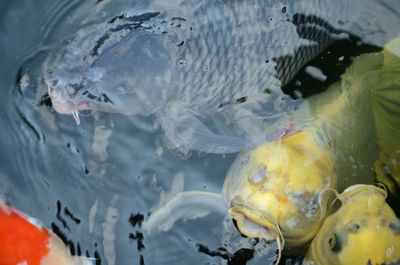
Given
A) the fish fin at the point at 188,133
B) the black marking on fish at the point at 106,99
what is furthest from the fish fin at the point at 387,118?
the black marking on fish at the point at 106,99

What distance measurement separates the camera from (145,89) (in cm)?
214

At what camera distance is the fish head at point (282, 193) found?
182 cm

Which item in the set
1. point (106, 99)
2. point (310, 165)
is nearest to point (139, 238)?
point (106, 99)

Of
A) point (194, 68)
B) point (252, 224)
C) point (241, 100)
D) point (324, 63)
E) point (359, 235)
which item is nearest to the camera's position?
point (359, 235)

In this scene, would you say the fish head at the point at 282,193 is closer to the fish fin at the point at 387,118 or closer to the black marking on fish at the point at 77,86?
the fish fin at the point at 387,118

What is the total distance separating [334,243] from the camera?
5.90 feet

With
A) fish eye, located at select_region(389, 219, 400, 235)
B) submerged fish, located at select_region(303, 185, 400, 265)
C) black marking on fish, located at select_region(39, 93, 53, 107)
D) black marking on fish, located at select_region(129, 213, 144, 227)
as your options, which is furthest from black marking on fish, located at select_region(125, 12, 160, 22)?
fish eye, located at select_region(389, 219, 400, 235)

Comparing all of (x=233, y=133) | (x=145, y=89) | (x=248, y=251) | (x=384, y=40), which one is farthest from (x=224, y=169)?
(x=384, y=40)

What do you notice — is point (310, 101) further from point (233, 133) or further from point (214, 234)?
point (214, 234)

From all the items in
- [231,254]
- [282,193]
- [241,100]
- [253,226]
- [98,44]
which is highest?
[98,44]

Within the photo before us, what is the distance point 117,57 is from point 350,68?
4.33 feet

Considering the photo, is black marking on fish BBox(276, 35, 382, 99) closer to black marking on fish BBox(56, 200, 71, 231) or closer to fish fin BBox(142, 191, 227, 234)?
fish fin BBox(142, 191, 227, 234)

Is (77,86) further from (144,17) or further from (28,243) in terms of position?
(28,243)

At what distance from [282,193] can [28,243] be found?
1097 millimetres
